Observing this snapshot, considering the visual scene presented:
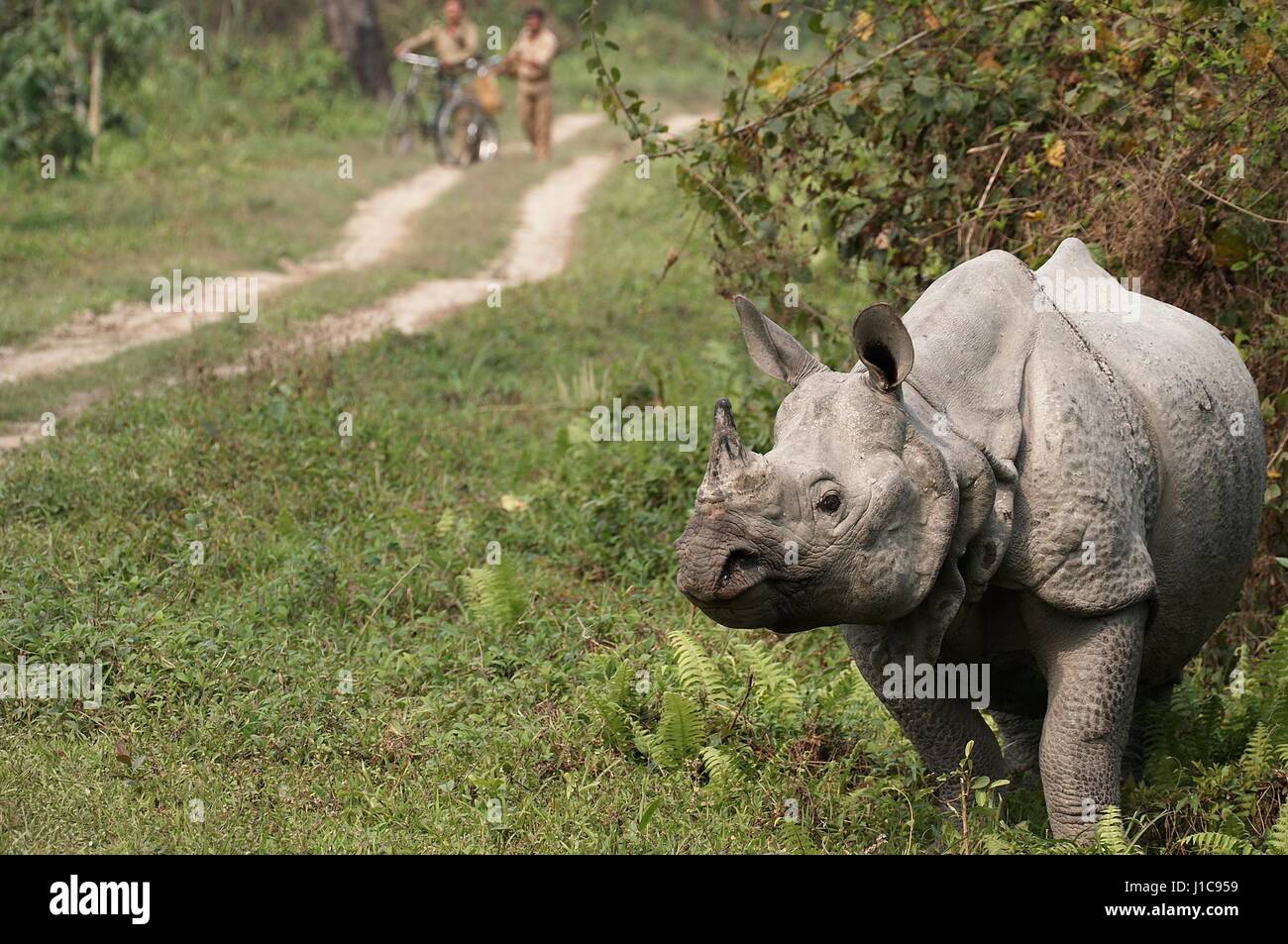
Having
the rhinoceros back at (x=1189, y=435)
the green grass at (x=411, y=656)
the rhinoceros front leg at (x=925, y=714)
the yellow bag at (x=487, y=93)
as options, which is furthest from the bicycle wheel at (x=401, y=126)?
the rhinoceros front leg at (x=925, y=714)

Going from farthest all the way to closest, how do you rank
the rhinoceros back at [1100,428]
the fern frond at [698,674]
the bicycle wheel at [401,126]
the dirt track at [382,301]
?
the bicycle wheel at [401,126] → the dirt track at [382,301] → the fern frond at [698,674] → the rhinoceros back at [1100,428]

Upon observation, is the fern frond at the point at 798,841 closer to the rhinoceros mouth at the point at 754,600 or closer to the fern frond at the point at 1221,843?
the fern frond at the point at 1221,843

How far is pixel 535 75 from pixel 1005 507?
19732 mm

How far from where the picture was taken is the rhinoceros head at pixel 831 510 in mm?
4332

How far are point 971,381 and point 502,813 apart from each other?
2.24 meters

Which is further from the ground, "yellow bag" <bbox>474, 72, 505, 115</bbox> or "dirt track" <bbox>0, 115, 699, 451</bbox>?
"yellow bag" <bbox>474, 72, 505, 115</bbox>

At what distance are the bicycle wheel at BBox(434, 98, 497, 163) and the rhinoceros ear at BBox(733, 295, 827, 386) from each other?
19.2 m

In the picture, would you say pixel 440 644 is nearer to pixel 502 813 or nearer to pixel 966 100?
pixel 502 813

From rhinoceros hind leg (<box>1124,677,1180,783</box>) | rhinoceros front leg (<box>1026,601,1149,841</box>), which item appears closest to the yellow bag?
rhinoceros hind leg (<box>1124,677,1180,783</box>)

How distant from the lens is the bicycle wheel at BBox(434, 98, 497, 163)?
76.7 ft

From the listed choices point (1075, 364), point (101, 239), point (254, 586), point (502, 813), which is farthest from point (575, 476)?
point (101, 239)
